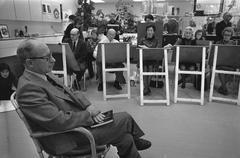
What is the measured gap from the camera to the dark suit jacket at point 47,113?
134 centimetres

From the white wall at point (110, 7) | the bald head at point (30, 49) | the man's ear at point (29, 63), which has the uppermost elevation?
the white wall at point (110, 7)

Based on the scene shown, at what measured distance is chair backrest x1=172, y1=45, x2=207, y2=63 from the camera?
3.68 metres

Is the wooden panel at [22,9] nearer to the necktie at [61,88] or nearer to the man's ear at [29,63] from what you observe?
the necktie at [61,88]

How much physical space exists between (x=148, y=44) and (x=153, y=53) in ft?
1.86

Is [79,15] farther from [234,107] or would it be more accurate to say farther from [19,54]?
[19,54]

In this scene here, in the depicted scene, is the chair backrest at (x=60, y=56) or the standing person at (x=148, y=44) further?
the standing person at (x=148, y=44)

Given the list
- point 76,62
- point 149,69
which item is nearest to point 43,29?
point 76,62

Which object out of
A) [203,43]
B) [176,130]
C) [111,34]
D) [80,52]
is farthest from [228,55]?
[80,52]

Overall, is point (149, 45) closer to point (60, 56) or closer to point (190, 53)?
point (190, 53)

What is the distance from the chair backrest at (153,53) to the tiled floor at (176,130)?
28.6 inches

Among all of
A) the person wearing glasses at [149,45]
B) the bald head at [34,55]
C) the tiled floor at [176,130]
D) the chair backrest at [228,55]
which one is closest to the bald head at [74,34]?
the person wearing glasses at [149,45]

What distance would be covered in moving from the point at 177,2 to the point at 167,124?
7202mm

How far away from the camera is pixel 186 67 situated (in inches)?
173

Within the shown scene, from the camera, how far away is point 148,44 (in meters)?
4.26
